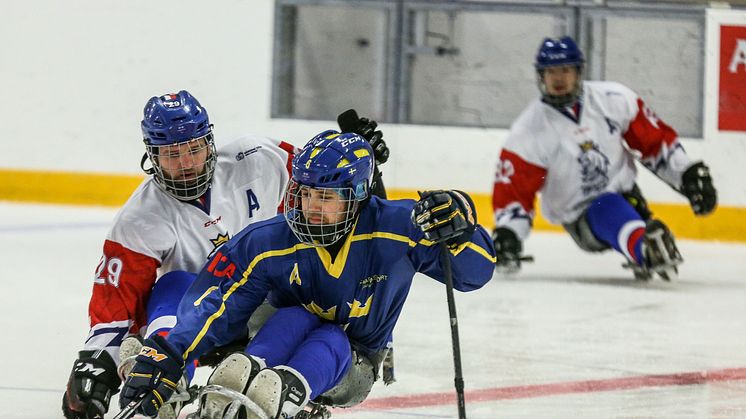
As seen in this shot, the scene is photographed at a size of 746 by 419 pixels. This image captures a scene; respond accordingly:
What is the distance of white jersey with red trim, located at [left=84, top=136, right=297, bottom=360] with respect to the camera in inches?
145

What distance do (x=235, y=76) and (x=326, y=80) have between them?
0.59 meters

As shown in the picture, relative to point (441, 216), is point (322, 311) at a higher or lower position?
lower

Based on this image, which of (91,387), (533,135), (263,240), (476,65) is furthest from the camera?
(476,65)

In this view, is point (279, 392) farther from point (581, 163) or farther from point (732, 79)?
point (732, 79)

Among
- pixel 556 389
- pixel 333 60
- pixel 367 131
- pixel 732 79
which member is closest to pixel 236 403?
pixel 367 131

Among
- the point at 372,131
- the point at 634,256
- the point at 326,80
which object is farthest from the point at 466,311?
the point at 326,80

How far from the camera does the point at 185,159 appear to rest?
3.75 metres

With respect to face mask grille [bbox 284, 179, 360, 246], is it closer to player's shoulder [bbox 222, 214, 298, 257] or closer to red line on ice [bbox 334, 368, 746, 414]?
player's shoulder [bbox 222, 214, 298, 257]

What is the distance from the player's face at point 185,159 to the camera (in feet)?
12.2

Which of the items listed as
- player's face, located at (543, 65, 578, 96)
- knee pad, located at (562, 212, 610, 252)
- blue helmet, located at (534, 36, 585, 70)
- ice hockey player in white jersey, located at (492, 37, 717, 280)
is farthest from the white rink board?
blue helmet, located at (534, 36, 585, 70)

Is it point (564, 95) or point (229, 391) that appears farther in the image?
point (564, 95)

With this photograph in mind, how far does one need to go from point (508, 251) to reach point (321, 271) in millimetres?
3620

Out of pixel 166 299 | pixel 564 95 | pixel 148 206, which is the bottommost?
pixel 166 299

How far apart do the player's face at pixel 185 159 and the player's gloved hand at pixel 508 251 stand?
320cm
